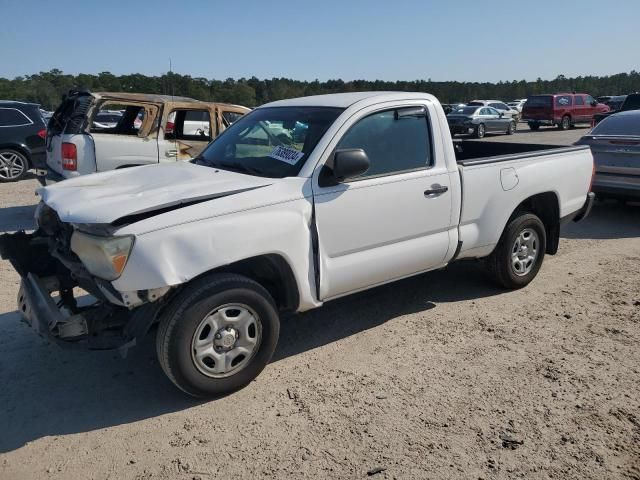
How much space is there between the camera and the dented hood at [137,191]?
10.5 ft

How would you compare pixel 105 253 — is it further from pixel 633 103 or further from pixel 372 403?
pixel 633 103

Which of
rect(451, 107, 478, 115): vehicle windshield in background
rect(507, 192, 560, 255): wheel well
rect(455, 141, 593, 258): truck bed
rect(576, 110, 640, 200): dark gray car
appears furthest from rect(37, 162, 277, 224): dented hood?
rect(451, 107, 478, 115): vehicle windshield in background

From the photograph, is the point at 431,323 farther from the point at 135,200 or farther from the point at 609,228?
the point at 609,228

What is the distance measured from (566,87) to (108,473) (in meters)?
98.8

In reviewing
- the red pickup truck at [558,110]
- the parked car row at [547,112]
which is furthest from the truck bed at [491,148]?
the red pickup truck at [558,110]

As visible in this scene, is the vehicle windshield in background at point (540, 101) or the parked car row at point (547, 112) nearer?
the parked car row at point (547, 112)

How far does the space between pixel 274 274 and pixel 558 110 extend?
2813 centimetres

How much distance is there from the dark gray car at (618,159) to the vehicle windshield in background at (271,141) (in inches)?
230

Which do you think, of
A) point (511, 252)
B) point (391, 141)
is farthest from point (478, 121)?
point (391, 141)

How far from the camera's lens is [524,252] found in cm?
533

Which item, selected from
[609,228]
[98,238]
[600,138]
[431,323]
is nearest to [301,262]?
[98,238]

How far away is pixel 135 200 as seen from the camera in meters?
3.32

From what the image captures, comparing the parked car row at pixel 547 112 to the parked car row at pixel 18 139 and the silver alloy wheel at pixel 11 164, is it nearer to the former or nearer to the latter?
the parked car row at pixel 18 139

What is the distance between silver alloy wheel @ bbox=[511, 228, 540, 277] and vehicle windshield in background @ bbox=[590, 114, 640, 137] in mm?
4104
